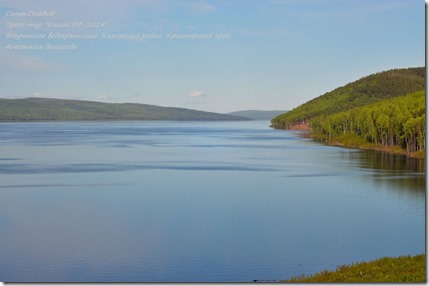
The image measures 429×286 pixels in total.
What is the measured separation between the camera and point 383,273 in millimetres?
22203

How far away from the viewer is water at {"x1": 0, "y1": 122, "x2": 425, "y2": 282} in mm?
28484

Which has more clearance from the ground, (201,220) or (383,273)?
(383,273)

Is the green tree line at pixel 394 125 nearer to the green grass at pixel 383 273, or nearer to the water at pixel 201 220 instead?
the water at pixel 201 220

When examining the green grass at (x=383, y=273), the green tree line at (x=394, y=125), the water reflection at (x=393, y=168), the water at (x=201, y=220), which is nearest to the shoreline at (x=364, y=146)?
the green tree line at (x=394, y=125)

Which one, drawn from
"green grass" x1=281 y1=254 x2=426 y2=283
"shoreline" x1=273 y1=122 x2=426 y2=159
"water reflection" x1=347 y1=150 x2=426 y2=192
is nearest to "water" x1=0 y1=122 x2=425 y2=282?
"water reflection" x1=347 y1=150 x2=426 y2=192

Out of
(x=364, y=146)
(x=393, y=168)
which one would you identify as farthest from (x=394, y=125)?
(x=393, y=168)

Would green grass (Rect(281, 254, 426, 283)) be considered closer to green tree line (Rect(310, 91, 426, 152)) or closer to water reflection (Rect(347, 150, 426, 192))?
water reflection (Rect(347, 150, 426, 192))

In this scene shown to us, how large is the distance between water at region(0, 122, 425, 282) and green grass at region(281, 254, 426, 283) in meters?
4.09

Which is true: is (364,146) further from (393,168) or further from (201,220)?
(201,220)

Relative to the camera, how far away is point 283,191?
52.7m

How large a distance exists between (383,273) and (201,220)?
59.9ft

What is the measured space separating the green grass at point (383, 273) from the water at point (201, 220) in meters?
4.09

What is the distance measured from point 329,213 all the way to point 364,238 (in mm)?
7877

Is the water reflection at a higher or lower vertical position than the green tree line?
lower
